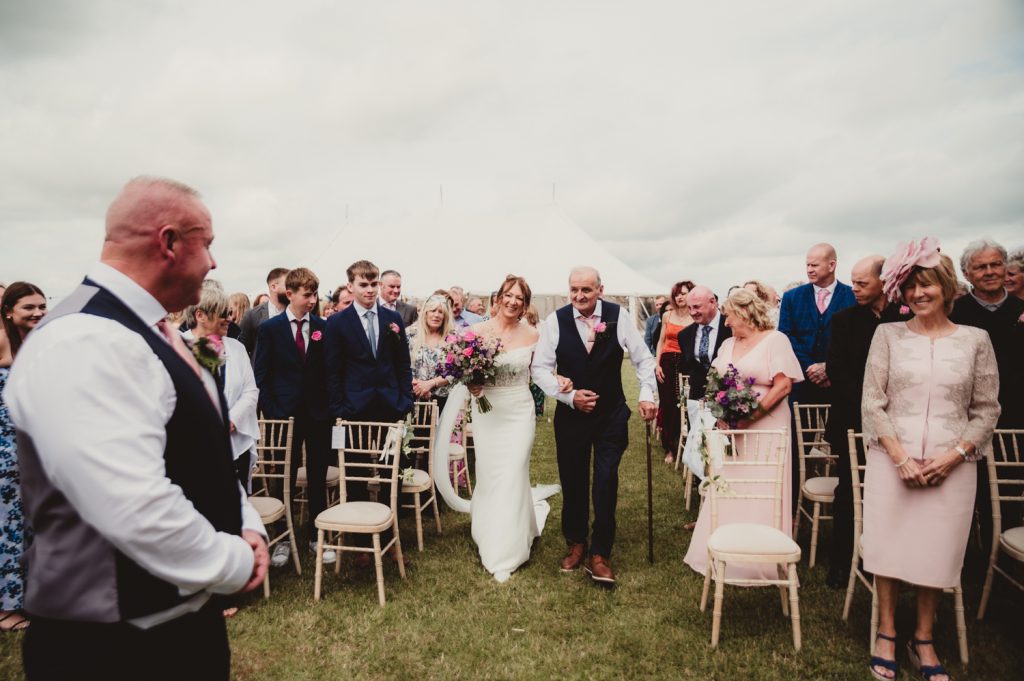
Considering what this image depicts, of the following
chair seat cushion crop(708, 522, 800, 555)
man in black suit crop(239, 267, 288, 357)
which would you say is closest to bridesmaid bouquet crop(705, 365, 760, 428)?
chair seat cushion crop(708, 522, 800, 555)

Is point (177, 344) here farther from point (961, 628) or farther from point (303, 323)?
point (961, 628)

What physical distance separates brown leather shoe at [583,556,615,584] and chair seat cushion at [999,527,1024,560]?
2.62m

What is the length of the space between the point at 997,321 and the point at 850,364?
121cm

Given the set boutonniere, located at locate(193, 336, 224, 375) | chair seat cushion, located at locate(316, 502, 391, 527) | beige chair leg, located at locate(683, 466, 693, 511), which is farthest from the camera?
beige chair leg, located at locate(683, 466, 693, 511)

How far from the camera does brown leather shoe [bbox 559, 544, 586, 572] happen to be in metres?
5.04

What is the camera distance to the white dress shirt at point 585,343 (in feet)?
16.5

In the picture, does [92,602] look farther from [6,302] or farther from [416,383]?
[416,383]

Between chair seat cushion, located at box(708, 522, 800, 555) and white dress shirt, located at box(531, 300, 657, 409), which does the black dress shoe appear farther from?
white dress shirt, located at box(531, 300, 657, 409)

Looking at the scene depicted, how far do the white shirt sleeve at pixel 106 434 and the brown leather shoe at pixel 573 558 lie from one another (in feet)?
13.4

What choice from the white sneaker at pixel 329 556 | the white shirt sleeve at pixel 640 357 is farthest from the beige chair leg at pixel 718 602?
the white sneaker at pixel 329 556

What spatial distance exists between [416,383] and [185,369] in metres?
5.22

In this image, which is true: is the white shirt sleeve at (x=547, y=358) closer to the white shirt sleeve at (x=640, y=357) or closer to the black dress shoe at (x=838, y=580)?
the white shirt sleeve at (x=640, y=357)

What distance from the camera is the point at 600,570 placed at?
187 inches

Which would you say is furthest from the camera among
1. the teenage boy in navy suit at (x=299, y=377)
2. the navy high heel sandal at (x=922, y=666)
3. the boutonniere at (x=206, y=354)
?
the teenage boy in navy suit at (x=299, y=377)
